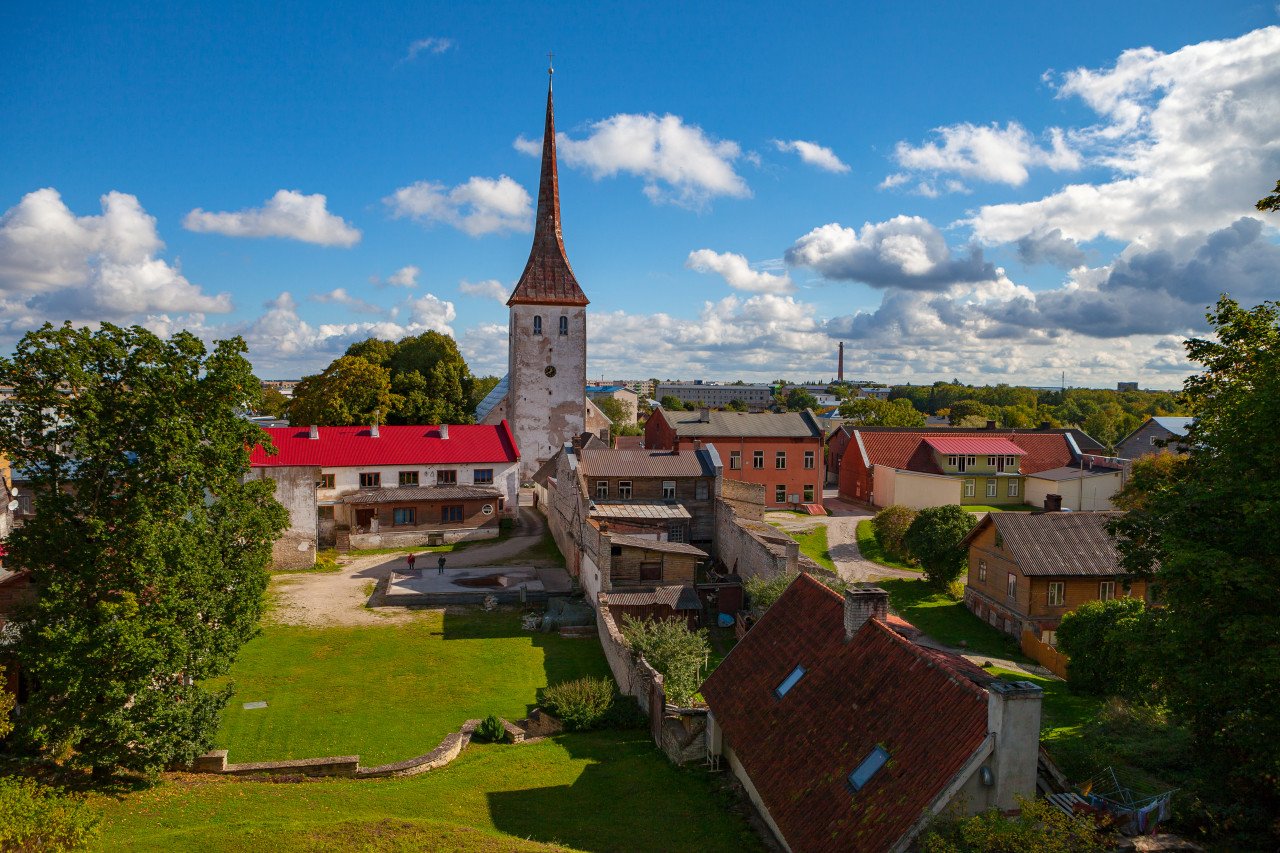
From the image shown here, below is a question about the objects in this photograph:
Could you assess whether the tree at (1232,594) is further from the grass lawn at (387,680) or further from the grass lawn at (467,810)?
the grass lawn at (387,680)

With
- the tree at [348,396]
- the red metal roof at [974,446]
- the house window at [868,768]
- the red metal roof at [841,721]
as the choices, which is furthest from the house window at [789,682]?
the tree at [348,396]

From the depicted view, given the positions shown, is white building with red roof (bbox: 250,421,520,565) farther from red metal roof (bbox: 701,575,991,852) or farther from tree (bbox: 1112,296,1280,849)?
tree (bbox: 1112,296,1280,849)

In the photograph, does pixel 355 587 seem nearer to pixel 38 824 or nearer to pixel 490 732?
pixel 490 732

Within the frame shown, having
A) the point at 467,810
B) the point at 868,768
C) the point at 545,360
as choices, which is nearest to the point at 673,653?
the point at 467,810

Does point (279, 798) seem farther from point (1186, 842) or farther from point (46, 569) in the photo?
point (1186, 842)

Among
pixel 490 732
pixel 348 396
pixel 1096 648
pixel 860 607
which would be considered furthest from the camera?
pixel 348 396

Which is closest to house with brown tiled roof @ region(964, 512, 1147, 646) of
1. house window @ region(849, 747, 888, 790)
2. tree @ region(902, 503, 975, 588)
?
tree @ region(902, 503, 975, 588)

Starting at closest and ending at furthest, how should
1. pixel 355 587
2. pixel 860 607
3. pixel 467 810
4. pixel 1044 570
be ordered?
1. pixel 467 810
2. pixel 860 607
3. pixel 1044 570
4. pixel 355 587
